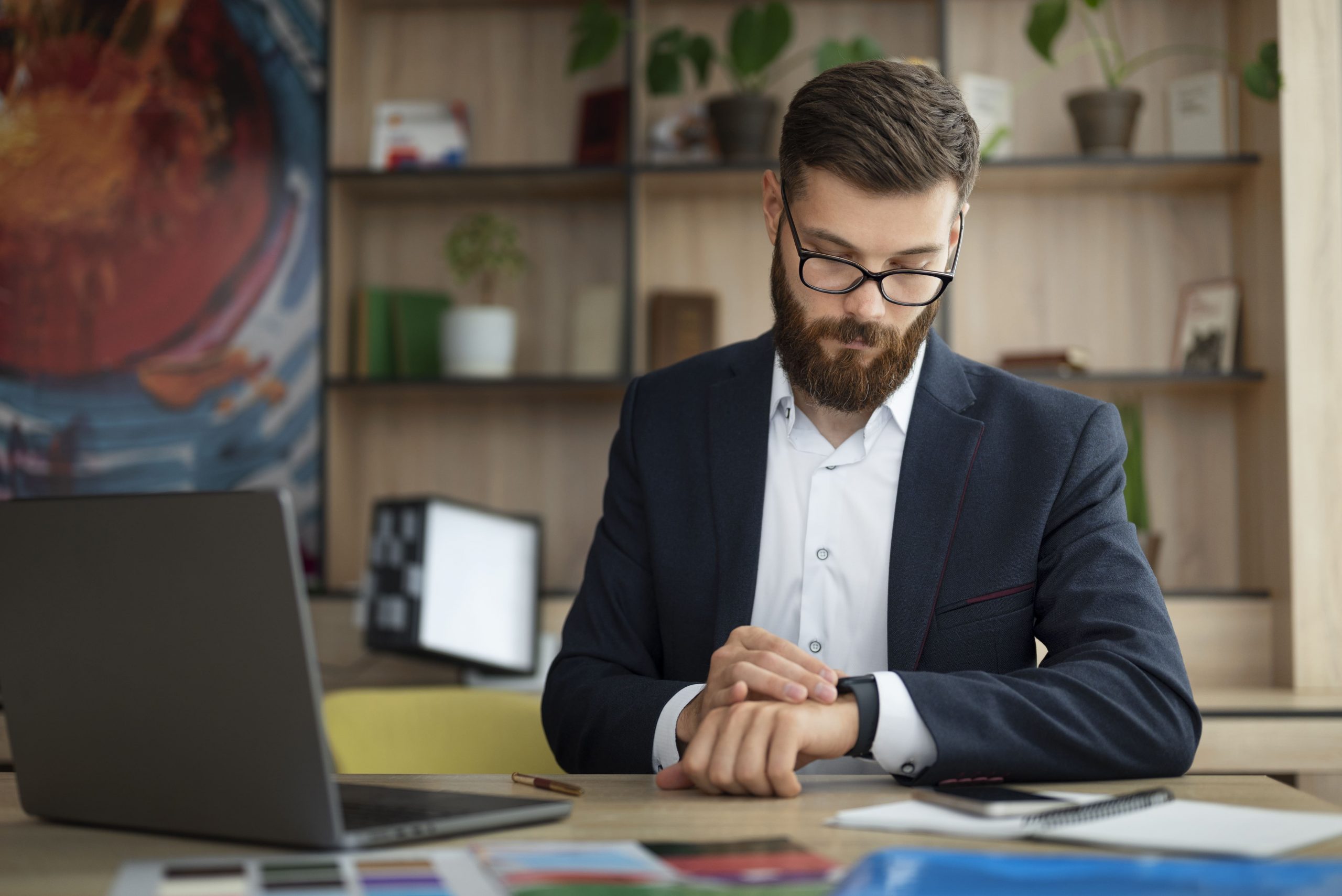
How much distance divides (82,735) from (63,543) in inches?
6.3

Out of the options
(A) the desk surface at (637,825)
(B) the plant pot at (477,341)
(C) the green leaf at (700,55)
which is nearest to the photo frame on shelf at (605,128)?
(C) the green leaf at (700,55)

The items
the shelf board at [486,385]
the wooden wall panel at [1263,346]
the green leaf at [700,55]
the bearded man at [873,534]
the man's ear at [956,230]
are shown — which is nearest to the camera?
the bearded man at [873,534]

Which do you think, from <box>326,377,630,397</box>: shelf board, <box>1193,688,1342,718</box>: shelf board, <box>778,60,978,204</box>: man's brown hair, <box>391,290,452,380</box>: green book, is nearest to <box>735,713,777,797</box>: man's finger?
<box>778,60,978,204</box>: man's brown hair

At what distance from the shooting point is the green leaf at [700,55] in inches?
117

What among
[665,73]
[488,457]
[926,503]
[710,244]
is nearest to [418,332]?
[488,457]

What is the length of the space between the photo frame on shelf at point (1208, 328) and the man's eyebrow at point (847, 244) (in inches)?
74.0

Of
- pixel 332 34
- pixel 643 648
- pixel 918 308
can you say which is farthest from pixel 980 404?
pixel 332 34

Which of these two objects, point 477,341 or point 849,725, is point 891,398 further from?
point 477,341

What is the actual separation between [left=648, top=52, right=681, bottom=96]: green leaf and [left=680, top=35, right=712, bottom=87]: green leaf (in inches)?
1.6

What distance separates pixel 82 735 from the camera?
2.97ft

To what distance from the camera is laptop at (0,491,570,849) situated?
76cm

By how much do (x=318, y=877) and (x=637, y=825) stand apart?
26cm

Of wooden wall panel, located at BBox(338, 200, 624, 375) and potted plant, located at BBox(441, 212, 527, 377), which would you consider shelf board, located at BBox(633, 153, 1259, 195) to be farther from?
potted plant, located at BBox(441, 212, 527, 377)

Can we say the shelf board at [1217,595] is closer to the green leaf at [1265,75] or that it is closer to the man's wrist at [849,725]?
the green leaf at [1265,75]
